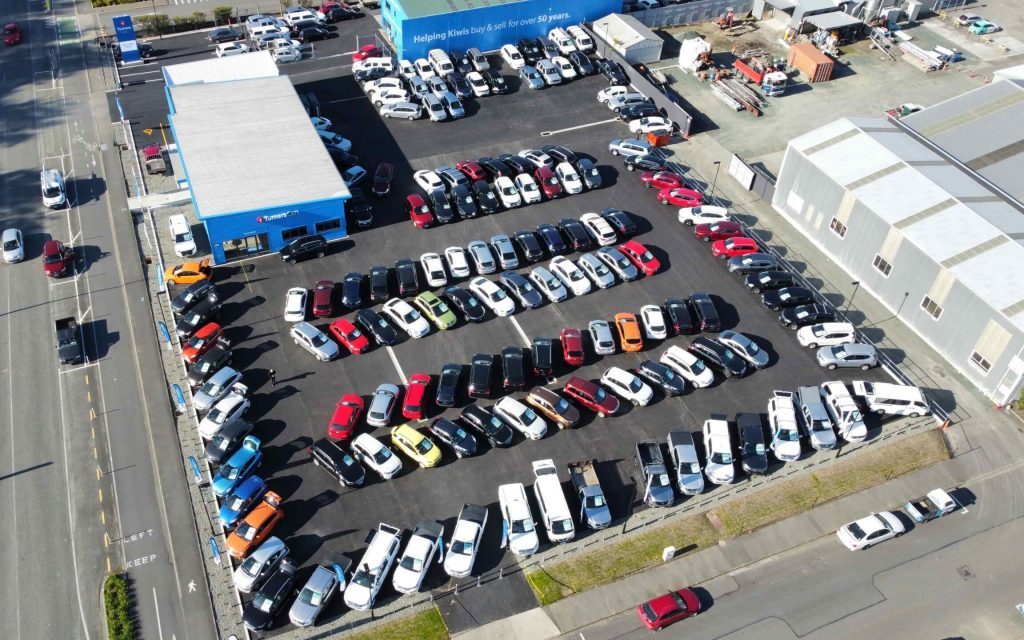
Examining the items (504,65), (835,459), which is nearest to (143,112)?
(504,65)

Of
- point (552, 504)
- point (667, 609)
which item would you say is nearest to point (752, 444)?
point (667, 609)

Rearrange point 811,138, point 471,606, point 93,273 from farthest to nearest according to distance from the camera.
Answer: point 811,138 < point 93,273 < point 471,606

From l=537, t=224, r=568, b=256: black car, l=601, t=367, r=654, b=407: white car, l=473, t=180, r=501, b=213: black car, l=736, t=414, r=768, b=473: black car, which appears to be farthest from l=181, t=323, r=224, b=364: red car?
l=736, t=414, r=768, b=473: black car

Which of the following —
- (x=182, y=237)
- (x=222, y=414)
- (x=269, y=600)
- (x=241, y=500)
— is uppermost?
(x=182, y=237)

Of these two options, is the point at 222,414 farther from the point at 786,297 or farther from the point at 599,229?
the point at 786,297

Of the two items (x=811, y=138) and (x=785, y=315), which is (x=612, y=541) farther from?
(x=811, y=138)

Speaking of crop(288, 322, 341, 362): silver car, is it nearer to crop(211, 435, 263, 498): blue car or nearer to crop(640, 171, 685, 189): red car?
crop(211, 435, 263, 498): blue car
